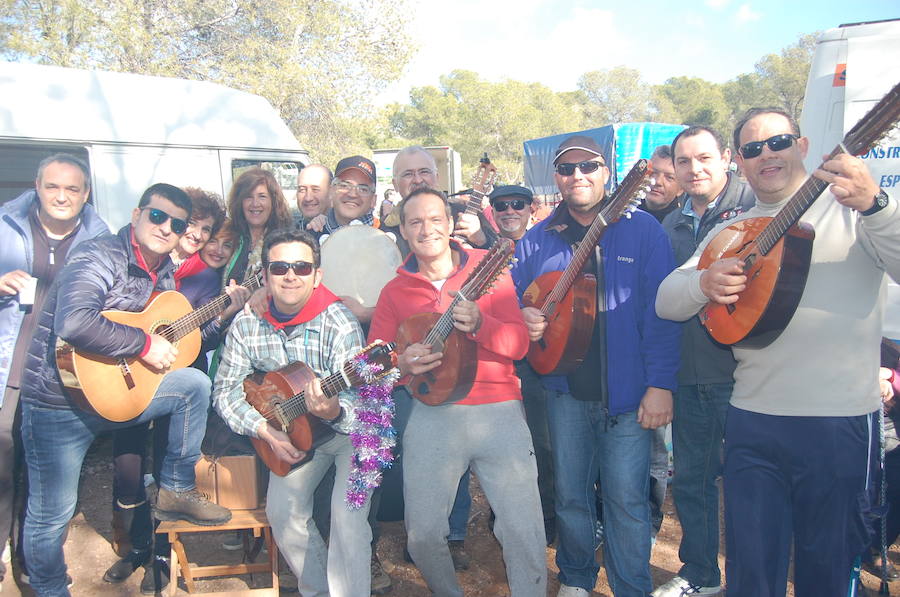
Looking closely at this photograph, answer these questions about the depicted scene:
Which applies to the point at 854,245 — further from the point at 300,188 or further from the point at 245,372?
the point at 300,188

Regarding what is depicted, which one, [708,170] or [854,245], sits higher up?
[708,170]

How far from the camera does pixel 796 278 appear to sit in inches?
85.2

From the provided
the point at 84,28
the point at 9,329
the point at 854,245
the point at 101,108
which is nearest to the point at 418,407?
the point at 854,245

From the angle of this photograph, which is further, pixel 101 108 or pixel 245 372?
pixel 101 108

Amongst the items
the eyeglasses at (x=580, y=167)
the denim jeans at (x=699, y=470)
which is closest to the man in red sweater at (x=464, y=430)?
the eyeglasses at (x=580, y=167)

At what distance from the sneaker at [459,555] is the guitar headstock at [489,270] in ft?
5.81

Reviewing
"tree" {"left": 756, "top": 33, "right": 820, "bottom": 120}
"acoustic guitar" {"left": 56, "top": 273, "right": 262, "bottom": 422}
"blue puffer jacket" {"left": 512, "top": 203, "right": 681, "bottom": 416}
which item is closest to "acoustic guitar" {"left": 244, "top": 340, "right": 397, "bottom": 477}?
"acoustic guitar" {"left": 56, "top": 273, "right": 262, "bottom": 422}

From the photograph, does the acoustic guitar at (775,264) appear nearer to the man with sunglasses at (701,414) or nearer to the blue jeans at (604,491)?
the man with sunglasses at (701,414)

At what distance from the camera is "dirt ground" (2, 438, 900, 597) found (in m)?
3.49

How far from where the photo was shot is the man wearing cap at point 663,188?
4.38m

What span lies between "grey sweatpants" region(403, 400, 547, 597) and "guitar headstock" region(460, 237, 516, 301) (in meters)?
0.58

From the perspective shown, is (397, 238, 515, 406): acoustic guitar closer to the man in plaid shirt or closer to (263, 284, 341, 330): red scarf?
the man in plaid shirt

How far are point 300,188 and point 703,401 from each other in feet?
11.4

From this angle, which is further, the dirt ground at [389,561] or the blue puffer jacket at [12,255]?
the dirt ground at [389,561]
